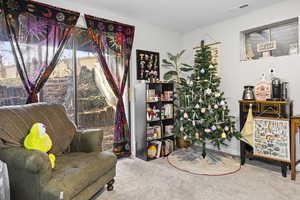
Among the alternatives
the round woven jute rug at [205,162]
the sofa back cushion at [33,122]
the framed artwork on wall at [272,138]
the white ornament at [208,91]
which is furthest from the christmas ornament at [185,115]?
the sofa back cushion at [33,122]

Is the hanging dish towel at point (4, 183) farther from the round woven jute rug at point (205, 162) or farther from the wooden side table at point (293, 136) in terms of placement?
the wooden side table at point (293, 136)

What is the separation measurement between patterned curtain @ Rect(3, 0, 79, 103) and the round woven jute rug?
2.26 meters

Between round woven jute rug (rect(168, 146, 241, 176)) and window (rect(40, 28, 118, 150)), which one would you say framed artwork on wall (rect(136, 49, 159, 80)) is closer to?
window (rect(40, 28, 118, 150))

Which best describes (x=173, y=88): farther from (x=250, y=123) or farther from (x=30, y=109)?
(x=30, y=109)

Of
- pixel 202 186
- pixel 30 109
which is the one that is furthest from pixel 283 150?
pixel 30 109

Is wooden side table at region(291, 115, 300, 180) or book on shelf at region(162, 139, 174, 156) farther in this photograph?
book on shelf at region(162, 139, 174, 156)

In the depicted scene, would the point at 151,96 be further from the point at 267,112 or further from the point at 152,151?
the point at 267,112

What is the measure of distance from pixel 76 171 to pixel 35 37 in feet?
5.88

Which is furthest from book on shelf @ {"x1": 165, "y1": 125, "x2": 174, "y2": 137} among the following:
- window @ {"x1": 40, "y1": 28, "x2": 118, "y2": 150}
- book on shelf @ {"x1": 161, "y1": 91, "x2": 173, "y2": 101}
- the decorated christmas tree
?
window @ {"x1": 40, "y1": 28, "x2": 118, "y2": 150}

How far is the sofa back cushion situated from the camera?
5.61 feet

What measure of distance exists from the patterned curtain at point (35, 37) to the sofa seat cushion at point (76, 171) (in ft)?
3.38

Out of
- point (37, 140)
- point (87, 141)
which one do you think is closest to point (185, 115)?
point (87, 141)

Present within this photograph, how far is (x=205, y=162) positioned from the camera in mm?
2980

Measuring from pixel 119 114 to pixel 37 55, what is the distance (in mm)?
1430
